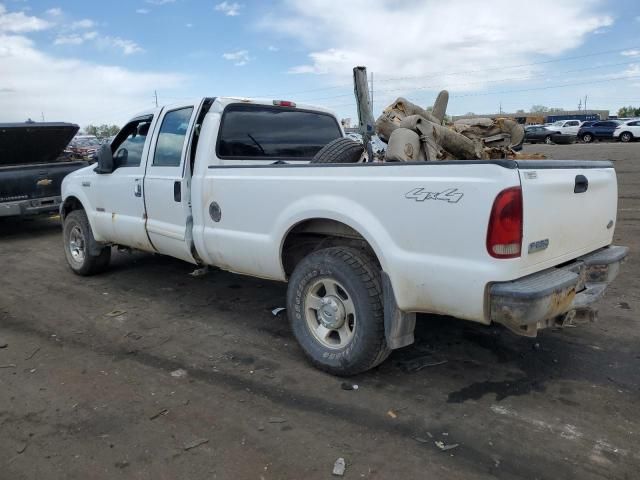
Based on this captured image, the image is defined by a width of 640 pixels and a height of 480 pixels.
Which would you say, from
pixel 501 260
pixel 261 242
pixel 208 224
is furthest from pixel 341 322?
pixel 208 224

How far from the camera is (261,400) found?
3348 millimetres

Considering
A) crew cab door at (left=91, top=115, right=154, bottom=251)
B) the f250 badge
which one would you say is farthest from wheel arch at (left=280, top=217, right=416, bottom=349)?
crew cab door at (left=91, top=115, right=154, bottom=251)

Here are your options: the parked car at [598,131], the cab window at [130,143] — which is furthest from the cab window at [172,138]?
the parked car at [598,131]

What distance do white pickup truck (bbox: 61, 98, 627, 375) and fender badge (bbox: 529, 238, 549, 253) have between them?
0.6 inches

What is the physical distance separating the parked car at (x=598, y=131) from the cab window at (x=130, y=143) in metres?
Answer: 35.7

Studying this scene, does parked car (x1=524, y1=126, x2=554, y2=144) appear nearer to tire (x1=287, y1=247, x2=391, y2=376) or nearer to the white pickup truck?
the white pickup truck

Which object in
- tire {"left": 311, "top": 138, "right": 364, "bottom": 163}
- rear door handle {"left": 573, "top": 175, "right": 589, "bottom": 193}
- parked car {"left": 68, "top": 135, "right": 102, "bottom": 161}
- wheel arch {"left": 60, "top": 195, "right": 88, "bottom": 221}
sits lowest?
wheel arch {"left": 60, "top": 195, "right": 88, "bottom": 221}

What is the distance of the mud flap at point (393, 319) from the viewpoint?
10.5 feet

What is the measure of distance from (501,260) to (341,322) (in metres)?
1.26

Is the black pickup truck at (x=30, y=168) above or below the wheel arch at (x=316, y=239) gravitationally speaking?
above

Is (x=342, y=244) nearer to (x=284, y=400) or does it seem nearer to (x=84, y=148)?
(x=284, y=400)

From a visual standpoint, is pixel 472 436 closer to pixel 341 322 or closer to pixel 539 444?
pixel 539 444

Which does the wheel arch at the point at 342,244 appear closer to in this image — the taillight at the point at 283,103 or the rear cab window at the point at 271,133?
the rear cab window at the point at 271,133

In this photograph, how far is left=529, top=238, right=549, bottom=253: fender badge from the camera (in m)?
2.82
